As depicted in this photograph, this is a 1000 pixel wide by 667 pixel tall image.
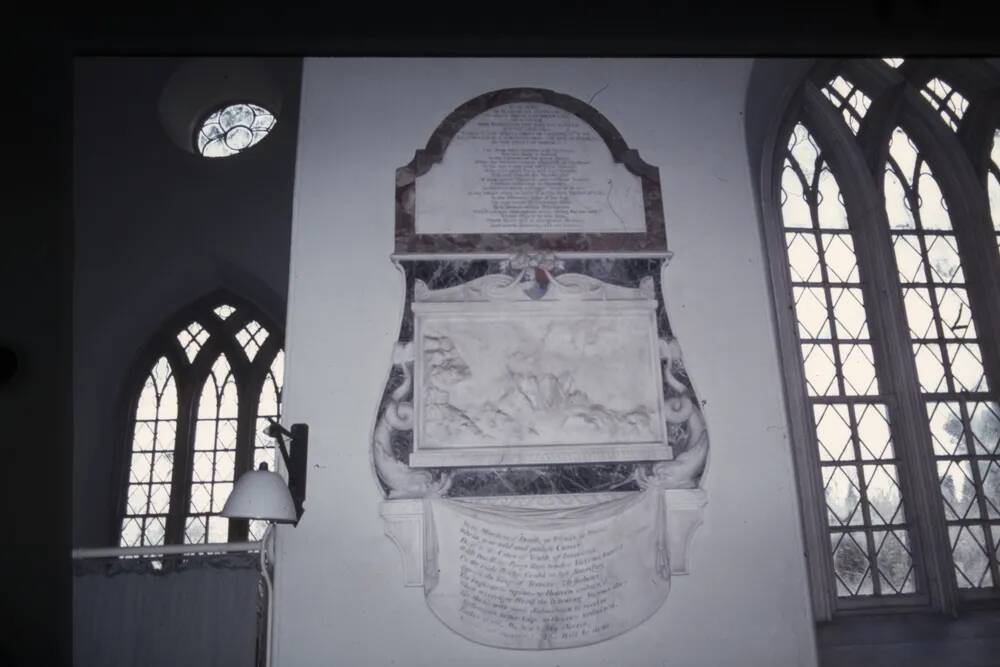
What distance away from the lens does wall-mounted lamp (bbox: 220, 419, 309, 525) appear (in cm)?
262

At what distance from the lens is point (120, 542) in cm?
475

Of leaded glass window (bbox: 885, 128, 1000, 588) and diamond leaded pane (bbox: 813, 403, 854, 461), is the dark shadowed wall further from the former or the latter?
leaded glass window (bbox: 885, 128, 1000, 588)

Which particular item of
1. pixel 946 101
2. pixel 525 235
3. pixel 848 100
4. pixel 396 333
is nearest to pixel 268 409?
pixel 396 333

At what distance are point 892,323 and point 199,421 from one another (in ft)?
12.7

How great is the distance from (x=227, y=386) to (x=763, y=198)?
3.25 m

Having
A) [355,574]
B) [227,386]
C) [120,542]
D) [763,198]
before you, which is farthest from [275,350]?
[763,198]

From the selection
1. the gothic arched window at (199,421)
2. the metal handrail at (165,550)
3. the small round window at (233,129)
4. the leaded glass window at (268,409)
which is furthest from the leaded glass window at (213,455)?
the small round window at (233,129)

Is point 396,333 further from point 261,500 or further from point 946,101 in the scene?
point 946,101

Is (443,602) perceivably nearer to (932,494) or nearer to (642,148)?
(642,148)

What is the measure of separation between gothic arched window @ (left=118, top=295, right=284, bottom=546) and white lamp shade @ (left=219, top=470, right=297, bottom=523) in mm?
2114

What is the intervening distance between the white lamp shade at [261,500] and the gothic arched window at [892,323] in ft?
7.49

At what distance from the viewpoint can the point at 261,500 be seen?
104 inches

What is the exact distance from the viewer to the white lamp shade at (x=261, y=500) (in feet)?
8.56

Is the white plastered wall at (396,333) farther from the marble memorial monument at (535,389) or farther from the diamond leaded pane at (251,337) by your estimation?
the diamond leaded pane at (251,337)
